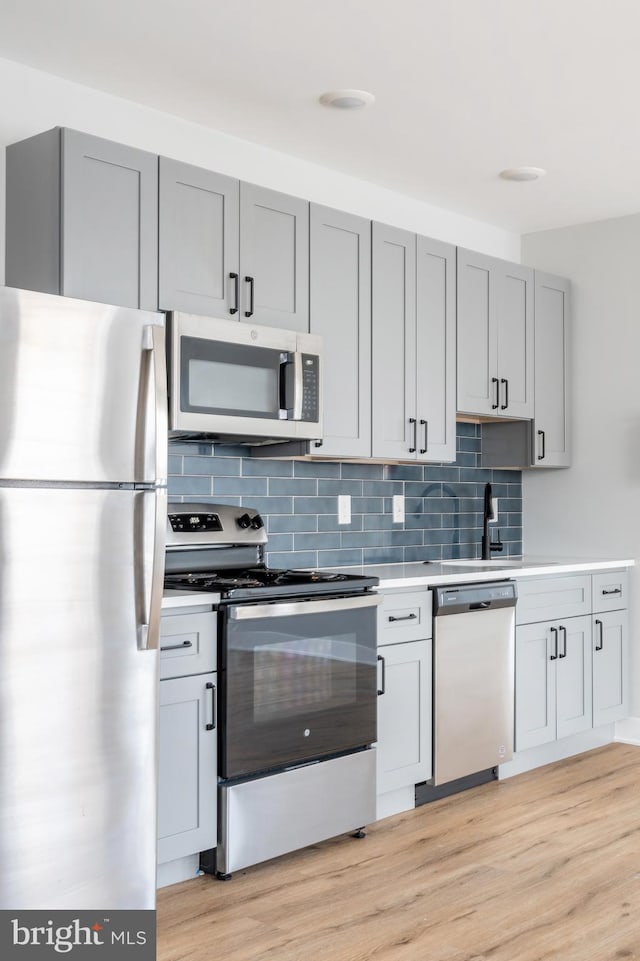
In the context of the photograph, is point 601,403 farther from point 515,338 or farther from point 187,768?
point 187,768

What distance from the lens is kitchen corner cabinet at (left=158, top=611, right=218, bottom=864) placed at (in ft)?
9.56

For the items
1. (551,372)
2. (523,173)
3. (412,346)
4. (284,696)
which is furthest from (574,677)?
(523,173)

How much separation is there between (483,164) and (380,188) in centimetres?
53

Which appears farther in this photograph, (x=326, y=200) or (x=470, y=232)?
(x=470, y=232)

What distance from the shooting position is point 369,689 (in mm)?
3490

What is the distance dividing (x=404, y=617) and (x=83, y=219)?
6.03 ft

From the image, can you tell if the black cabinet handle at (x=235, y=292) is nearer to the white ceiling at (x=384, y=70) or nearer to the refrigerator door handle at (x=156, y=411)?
the white ceiling at (x=384, y=70)

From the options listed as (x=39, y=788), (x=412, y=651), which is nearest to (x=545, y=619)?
(x=412, y=651)

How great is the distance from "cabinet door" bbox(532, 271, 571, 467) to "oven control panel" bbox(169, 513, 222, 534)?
6.60 ft

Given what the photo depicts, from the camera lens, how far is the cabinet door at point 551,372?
505cm

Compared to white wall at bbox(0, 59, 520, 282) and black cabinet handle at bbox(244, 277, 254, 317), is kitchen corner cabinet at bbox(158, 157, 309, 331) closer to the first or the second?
black cabinet handle at bbox(244, 277, 254, 317)

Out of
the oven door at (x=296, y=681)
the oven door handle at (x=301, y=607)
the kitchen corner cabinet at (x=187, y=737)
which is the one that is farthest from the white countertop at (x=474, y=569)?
the kitchen corner cabinet at (x=187, y=737)

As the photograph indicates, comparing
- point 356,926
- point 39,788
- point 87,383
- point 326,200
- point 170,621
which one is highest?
point 326,200

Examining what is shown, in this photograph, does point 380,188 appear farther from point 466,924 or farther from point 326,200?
point 466,924
